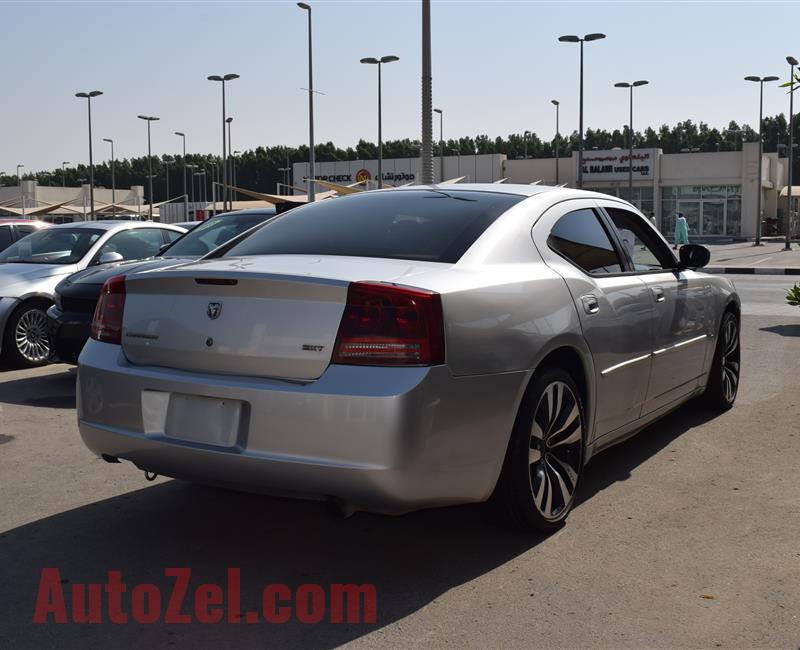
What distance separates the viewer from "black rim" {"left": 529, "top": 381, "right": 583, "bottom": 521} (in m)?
4.08

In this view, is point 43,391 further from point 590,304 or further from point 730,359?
point 730,359

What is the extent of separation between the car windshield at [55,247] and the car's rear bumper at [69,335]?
234 centimetres

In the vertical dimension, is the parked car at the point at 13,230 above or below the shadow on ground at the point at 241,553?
above

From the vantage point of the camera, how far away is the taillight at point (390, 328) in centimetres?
344

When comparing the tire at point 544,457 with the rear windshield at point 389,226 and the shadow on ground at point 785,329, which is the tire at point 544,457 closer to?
the rear windshield at point 389,226

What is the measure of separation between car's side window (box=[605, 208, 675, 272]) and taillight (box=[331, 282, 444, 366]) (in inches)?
83.2

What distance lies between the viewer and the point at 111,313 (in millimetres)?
4086

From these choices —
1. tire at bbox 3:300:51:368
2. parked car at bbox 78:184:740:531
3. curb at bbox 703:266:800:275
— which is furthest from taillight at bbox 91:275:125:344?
curb at bbox 703:266:800:275

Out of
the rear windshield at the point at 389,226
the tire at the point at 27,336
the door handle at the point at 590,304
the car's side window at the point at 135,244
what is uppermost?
the rear windshield at the point at 389,226

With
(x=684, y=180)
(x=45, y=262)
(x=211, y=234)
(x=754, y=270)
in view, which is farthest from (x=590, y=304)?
(x=684, y=180)

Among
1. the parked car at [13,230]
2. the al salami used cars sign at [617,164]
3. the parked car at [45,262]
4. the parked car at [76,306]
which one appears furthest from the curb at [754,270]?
the al salami used cars sign at [617,164]

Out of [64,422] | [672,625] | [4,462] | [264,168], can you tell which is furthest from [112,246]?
[264,168]

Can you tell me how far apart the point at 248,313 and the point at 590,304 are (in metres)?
1.66

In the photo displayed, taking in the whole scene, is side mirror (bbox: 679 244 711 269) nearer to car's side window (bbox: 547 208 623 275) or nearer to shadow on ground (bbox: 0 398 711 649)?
car's side window (bbox: 547 208 623 275)
